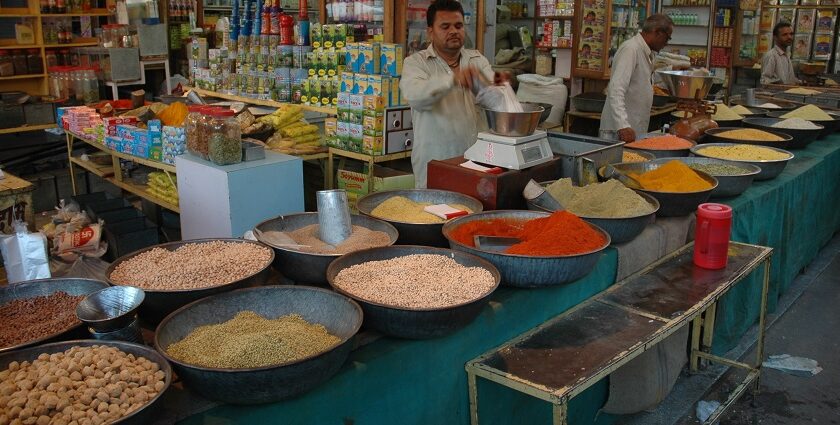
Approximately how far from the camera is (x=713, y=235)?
2.44 meters

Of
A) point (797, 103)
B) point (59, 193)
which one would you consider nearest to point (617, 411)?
point (797, 103)

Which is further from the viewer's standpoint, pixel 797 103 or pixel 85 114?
pixel 797 103

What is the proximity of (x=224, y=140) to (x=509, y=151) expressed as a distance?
141 cm

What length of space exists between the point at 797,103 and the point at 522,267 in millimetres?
4615

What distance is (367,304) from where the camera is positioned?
1.61m

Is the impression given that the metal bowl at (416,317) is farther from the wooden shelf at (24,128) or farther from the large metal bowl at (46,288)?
the wooden shelf at (24,128)

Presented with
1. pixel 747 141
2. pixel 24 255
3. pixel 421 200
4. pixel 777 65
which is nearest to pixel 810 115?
pixel 747 141

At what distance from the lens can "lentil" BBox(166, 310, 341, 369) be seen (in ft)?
4.47

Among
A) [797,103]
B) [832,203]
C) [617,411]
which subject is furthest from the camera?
[797,103]

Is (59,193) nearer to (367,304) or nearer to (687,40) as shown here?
(367,304)

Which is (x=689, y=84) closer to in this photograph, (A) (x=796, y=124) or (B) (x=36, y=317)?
(A) (x=796, y=124)

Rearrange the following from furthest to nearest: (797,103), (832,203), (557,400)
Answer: (797,103) → (832,203) → (557,400)

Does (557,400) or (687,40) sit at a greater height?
(687,40)

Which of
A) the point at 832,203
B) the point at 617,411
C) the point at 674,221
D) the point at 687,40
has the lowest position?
the point at 617,411
